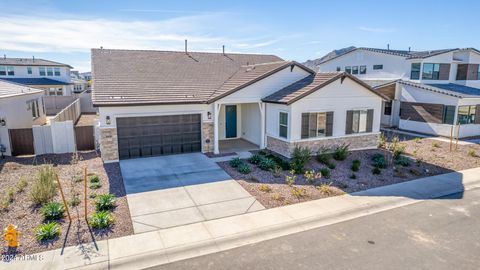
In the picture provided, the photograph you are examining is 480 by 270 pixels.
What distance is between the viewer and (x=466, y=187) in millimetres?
12062

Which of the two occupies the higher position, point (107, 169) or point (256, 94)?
point (256, 94)

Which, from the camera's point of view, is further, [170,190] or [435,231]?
[170,190]

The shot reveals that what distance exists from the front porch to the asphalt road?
886 centimetres

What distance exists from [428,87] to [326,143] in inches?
482

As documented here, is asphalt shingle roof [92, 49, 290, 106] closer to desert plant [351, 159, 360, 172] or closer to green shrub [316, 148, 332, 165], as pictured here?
green shrub [316, 148, 332, 165]

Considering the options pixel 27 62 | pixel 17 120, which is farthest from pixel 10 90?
pixel 27 62

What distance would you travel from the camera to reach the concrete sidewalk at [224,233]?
695 cm

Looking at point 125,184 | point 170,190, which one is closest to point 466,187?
point 170,190

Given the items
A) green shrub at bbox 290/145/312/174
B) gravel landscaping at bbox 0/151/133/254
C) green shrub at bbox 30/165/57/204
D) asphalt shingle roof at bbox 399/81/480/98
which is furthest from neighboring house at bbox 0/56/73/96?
asphalt shingle roof at bbox 399/81/480/98

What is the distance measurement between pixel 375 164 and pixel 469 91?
14511mm

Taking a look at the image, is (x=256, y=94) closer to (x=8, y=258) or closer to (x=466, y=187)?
(x=466, y=187)

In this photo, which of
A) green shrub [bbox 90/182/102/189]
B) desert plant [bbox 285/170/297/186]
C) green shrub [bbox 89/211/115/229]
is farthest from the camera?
desert plant [bbox 285/170/297/186]

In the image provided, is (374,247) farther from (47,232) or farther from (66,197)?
(66,197)

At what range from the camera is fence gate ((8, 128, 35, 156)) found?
15.3 m
